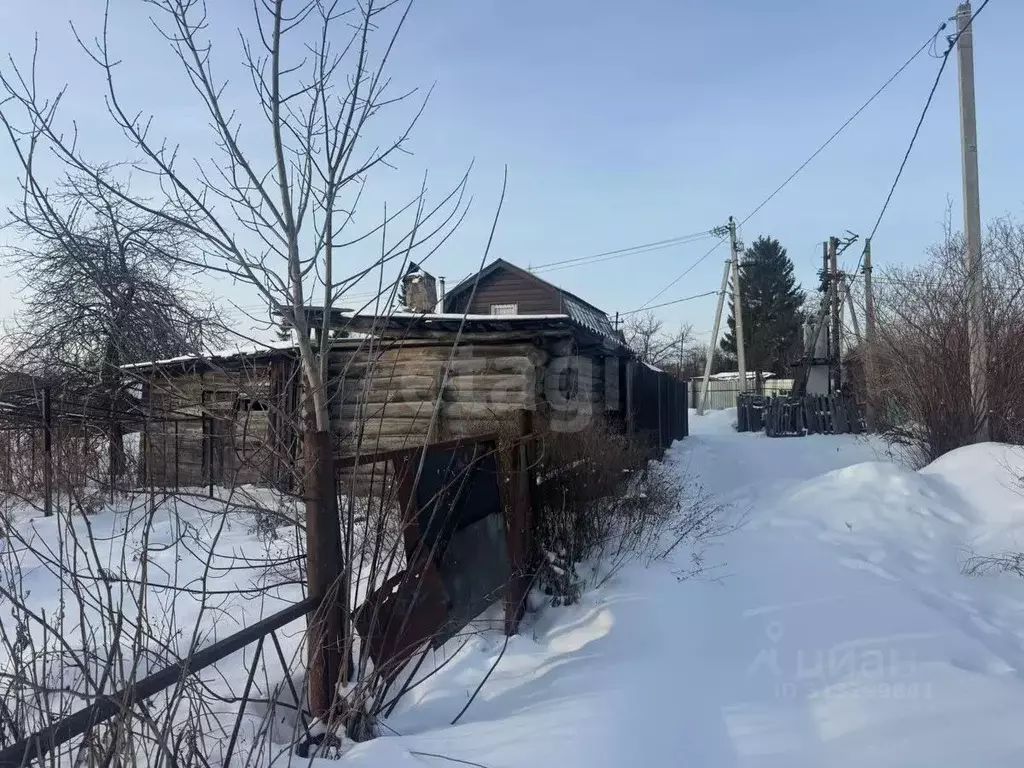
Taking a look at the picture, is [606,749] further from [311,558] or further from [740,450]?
[740,450]

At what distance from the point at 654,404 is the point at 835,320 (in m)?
16.9

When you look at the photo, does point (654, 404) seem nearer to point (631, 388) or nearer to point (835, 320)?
point (631, 388)

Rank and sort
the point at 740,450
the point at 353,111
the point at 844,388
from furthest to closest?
1. the point at 844,388
2. the point at 740,450
3. the point at 353,111

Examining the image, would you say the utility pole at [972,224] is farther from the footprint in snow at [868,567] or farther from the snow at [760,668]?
the footprint in snow at [868,567]

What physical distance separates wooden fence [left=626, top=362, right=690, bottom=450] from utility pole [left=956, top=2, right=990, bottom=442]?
15.3 feet

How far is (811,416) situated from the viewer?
22422 millimetres

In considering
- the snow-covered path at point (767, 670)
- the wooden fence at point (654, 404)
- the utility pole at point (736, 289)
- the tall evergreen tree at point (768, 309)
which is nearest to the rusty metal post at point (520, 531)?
the snow-covered path at point (767, 670)

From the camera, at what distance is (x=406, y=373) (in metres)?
9.84

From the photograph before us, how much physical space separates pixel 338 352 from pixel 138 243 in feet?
21.4

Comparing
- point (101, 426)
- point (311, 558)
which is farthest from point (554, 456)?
point (101, 426)

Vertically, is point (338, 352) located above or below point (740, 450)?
above

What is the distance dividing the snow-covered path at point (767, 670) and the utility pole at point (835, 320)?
22.6 m

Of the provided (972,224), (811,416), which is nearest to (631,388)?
(972,224)

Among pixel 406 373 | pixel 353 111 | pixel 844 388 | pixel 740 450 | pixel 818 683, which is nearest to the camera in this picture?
pixel 353 111
